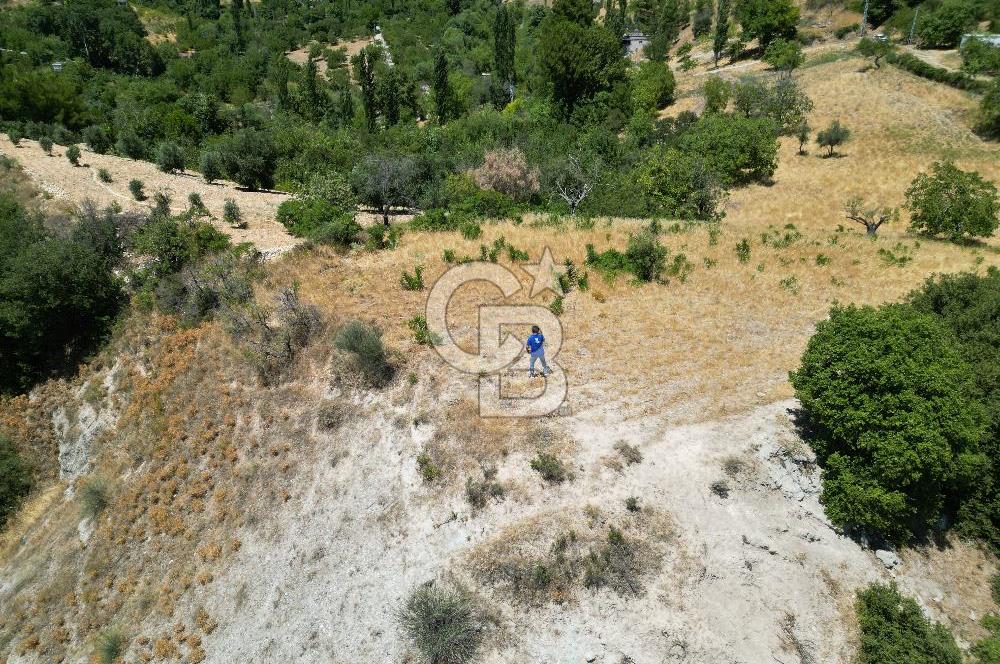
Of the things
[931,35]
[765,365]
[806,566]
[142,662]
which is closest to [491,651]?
[806,566]

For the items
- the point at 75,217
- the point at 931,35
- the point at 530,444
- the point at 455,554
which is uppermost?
the point at 931,35

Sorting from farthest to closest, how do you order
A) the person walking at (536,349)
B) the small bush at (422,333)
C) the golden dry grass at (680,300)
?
the small bush at (422,333), the golden dry grass at (680,300), the person walking at (536,349)

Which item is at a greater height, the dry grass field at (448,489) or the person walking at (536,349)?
the person walking at (536,349)

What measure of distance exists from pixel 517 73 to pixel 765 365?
324 feet

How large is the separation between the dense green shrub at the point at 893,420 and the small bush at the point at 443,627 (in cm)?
1023

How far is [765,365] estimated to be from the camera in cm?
1883

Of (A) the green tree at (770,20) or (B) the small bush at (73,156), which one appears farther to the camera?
(A) the green tree at (770,20)

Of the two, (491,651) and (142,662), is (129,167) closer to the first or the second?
(142,662)

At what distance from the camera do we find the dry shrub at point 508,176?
142 ft

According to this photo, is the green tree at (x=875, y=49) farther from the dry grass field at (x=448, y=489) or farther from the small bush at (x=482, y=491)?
the small bush at (x=482, y=491)

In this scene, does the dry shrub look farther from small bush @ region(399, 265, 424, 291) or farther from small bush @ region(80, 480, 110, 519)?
small bush @ region(80, 480, 110, 519)

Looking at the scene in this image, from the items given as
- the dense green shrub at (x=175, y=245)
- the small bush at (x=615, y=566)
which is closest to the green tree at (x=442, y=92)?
the dense green shrub at (x=175, y=245)

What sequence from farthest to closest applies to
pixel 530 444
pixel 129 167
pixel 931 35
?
pixel 931 35, pixel 129 167, pixel 530 444

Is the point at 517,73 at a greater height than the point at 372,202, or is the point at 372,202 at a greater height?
the point at 517,73
